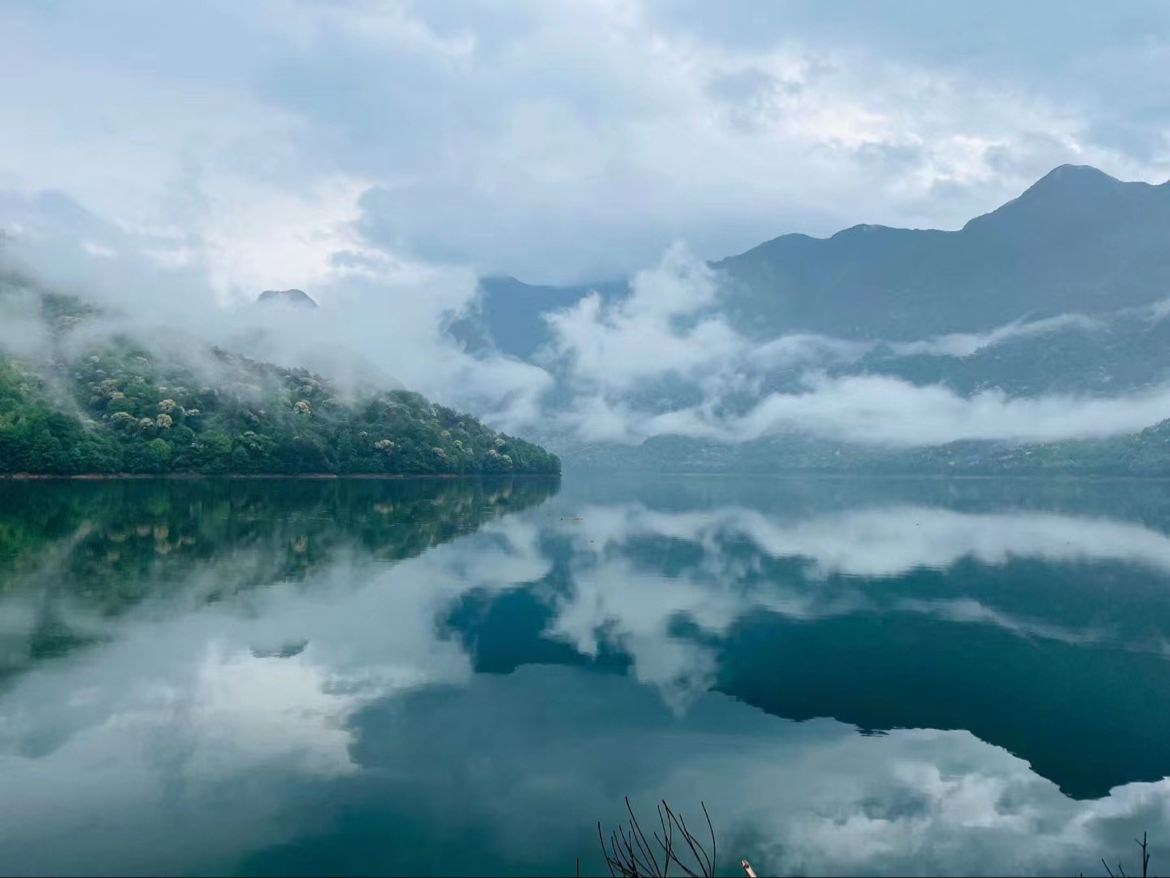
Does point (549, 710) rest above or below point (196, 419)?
below

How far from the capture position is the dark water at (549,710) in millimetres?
14609

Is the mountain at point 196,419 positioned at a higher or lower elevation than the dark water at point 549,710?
higher

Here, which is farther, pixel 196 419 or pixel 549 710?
pixel 196 419

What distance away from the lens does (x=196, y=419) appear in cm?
12106

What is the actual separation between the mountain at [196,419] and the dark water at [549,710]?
62.3 m

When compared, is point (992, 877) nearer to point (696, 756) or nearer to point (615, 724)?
point (696, 756)

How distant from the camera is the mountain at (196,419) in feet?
329

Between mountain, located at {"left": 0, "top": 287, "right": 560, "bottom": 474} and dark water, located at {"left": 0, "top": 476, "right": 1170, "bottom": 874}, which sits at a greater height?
mountain, located at {"left": 0, "top": 287, "right": 560, "bottom": 474}

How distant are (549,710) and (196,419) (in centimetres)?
11662

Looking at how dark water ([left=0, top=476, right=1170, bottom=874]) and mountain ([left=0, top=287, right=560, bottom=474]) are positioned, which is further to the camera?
mountain ([left=0, top=287, right=560, bottom=474])

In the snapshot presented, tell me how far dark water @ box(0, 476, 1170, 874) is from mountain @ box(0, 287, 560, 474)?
6228 centimetres

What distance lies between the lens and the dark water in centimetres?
1461

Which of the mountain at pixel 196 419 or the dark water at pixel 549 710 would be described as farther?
the mountain at pixel 196 419

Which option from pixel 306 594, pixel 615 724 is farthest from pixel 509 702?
pixel 306 594
